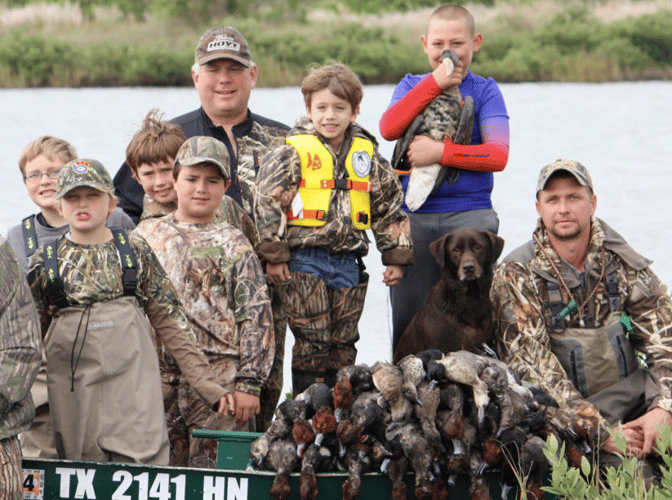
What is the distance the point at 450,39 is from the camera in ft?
16.2

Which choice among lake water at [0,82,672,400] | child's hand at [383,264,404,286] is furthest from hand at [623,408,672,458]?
lake water at [0,82,672,400]

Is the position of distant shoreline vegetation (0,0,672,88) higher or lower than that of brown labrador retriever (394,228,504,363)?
higher

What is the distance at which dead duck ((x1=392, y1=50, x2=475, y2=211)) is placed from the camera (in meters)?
5.03

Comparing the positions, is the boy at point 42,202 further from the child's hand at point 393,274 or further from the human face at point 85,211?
the child's hand at point 393,274

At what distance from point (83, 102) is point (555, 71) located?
11.9 m

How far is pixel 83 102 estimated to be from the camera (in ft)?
66.9

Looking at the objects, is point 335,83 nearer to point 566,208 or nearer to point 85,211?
point 566,208

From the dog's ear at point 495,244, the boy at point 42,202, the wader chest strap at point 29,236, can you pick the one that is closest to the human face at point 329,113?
the dog's ear at point 495,244

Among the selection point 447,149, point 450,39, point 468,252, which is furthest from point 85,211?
point 450,39

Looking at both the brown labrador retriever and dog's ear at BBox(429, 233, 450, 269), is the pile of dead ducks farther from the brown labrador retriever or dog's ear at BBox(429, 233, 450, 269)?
dog's ear at BBox(429, 233, 450, 269)

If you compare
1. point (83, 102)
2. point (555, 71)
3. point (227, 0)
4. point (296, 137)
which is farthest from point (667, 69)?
point (296, 137)

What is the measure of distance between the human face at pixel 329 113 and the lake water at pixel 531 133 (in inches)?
334

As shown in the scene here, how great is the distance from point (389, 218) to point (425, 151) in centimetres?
47

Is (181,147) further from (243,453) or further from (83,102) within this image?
(83,102)
